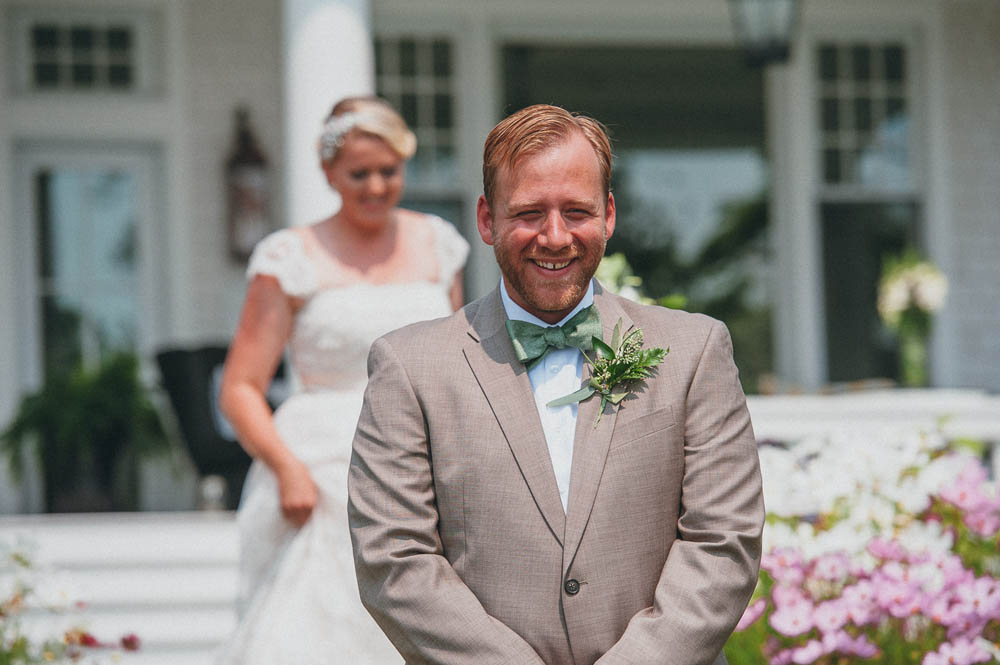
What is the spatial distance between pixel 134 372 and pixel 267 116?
81.6 inches

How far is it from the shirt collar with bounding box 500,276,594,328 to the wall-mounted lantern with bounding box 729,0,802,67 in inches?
138

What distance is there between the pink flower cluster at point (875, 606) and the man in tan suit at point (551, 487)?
1040 millimetres

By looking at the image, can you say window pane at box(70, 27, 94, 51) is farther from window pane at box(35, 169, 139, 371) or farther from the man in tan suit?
the man in tan suit

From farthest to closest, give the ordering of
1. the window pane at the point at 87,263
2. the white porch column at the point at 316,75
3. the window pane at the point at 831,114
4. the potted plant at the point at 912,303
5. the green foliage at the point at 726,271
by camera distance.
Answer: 1. the green foliage at the point at 726,271
2. the window pane at the point at 831,114
3. the window pane at the point at 87,263
4. the potted plant at the point at 912,303
5. the white porch column at the point at 316,75

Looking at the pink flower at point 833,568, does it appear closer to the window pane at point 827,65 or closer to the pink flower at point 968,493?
the pink flower at point 968,493

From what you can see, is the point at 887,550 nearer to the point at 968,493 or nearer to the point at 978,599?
the point at 978,599

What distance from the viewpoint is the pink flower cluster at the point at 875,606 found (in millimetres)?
2641

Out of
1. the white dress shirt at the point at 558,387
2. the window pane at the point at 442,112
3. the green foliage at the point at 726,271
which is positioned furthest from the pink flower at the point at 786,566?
the green foliage at the point at 726,271

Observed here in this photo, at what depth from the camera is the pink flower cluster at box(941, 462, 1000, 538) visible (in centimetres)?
310

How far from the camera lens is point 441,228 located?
321cm

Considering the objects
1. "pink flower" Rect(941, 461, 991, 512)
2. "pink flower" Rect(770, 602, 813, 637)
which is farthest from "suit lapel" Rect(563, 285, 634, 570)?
"pink flower" Rect(941, 461, 991, 512)

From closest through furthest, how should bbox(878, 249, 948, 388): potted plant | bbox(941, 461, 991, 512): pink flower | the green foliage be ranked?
bbox(941, 461, 991, 512): pink flower
bbox(878, 249, 948, 388): potted plant
the green foliage

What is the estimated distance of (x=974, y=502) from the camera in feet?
10.2

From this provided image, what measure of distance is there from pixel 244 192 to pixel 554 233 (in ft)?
21.2
